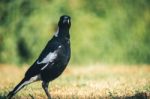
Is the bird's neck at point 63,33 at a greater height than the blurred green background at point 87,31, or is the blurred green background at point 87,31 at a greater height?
the bird's neck at point 63,33

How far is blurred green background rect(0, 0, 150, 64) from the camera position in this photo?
58.4 ft

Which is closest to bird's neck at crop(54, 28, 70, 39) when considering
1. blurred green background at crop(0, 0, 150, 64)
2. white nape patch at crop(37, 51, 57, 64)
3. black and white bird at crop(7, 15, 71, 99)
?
black and white bird at crop(7, 15, 71, 99)

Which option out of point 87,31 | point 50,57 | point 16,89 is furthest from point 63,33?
point 87,31

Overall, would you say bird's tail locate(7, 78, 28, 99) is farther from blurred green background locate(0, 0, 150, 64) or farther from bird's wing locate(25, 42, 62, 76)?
blurred green background locate(0, 0, 150, 64)

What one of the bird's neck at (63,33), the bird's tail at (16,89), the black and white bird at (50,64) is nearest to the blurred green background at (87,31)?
the bird's neck at (63,33)

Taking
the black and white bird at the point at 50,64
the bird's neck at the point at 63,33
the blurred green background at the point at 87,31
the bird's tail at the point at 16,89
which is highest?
the bird's neck at the point at 63,33

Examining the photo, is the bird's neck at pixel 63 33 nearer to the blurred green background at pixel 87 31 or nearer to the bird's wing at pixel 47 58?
the bird's wing at pixel 47 58

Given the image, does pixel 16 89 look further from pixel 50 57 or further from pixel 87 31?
pixel 87 31

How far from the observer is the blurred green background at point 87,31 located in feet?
58.4

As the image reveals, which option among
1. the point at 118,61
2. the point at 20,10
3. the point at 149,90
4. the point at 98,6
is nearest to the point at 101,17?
the point at 98,6

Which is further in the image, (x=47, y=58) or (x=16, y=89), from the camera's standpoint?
(x=47, y=58)

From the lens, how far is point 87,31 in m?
17.9

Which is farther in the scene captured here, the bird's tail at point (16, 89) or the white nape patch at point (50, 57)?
the white nape patch at point (50, 57)

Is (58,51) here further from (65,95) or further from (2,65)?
(2,65)
